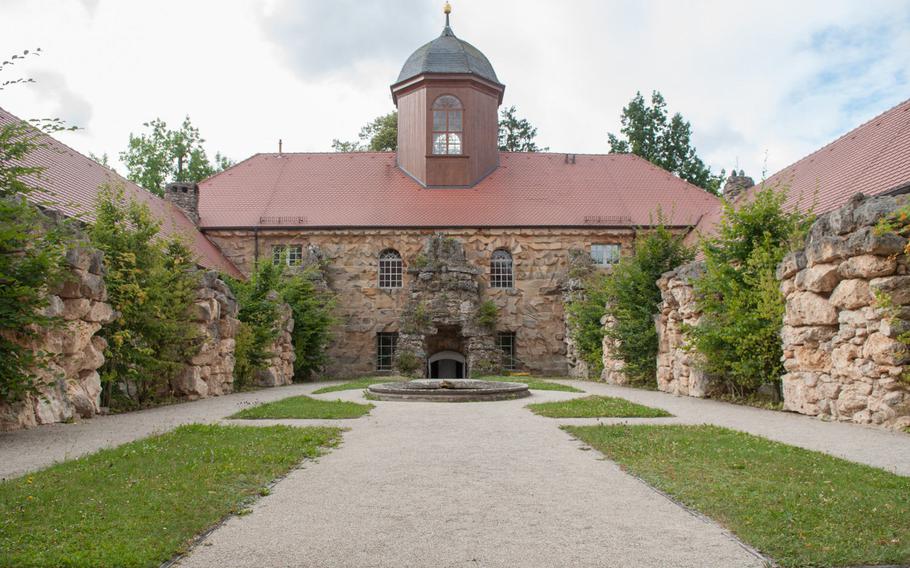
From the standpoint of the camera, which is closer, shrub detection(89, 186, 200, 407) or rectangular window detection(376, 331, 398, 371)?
shrub detection(89, 186, 200, 407)

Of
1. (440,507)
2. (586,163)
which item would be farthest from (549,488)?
(586,163)

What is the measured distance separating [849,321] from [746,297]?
121 inches

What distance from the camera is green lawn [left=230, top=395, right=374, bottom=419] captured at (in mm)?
10758

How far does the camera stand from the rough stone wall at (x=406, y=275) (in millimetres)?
26266

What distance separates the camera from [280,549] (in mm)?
4043

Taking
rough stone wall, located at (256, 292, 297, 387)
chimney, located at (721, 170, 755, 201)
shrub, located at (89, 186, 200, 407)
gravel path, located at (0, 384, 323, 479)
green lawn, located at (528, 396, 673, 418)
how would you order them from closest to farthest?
gravel path, located at (0, 384, 323, 479) → green lawn, located at (528, 396, 673, 418) → shrub, located at (89, 186, 200, 407) → rough stone wall, located at (256, 292, 297, 387) → chimney, located at (721, 170, 755, 201)

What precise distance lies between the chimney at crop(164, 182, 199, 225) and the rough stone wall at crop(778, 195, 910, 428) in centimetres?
2081

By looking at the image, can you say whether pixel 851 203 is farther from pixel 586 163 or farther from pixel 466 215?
pixel 586 163

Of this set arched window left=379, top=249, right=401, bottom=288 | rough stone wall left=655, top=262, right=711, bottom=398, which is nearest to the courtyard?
rough stone wall left=655, top=262, right=711, bottom=398

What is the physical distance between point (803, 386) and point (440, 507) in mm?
7928

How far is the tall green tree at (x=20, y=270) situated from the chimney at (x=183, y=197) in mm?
17590

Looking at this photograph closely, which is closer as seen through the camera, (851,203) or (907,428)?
(907,428)

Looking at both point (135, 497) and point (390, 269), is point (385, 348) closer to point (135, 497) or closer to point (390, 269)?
point (390, 269)

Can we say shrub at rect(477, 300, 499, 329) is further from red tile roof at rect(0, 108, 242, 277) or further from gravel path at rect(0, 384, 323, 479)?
Result: gravel path at rect(0, 384, 323, 479)
